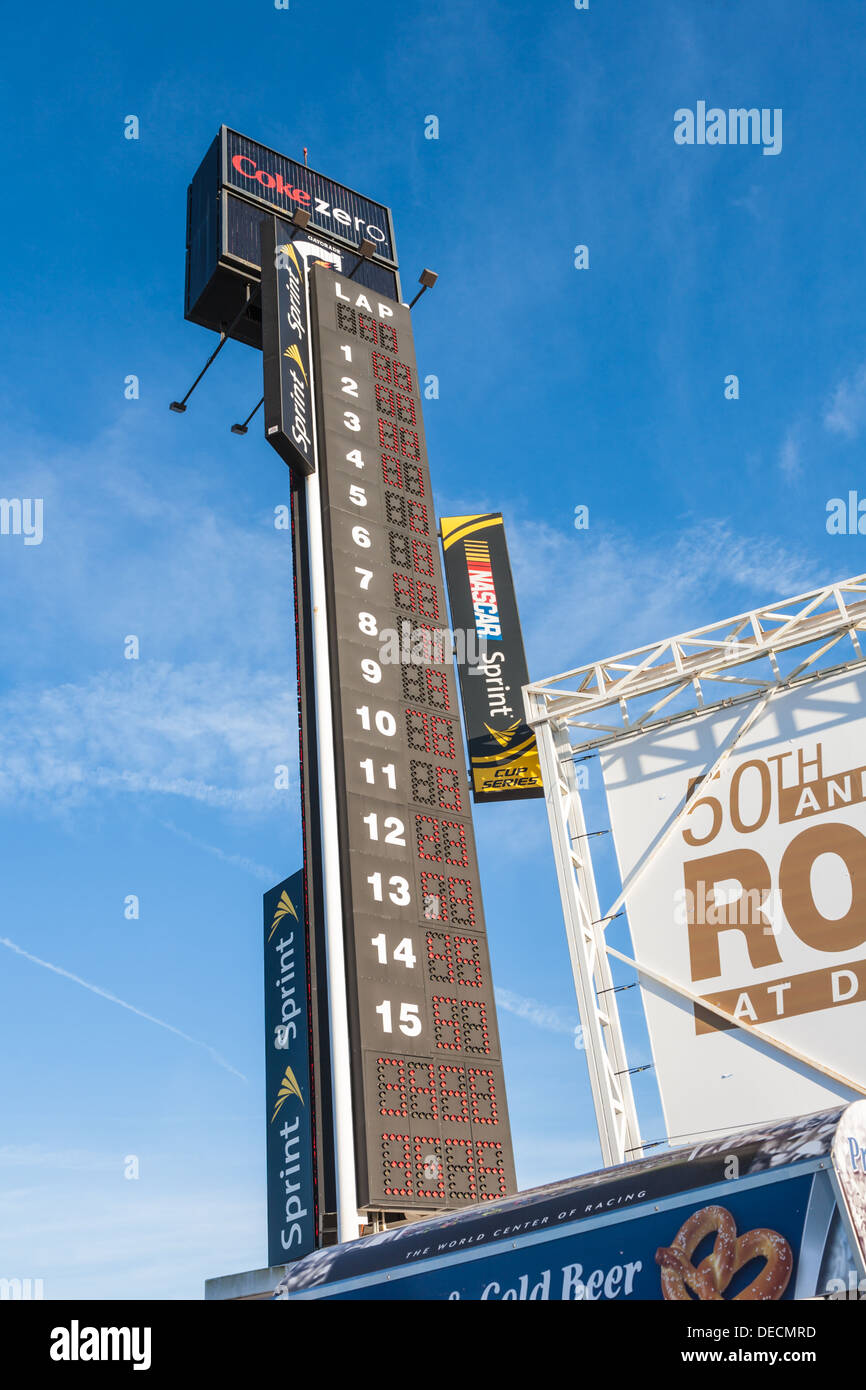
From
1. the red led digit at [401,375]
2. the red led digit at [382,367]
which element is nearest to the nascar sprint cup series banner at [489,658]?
the red led digit at [401,375]

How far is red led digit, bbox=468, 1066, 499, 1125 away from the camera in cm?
2058

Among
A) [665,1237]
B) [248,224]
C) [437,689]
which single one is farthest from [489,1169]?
[248,224]

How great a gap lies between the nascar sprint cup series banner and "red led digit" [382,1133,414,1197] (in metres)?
8.46

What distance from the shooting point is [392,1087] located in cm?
1994

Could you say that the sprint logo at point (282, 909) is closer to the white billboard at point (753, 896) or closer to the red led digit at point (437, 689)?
the red led digit at point (437, 689)

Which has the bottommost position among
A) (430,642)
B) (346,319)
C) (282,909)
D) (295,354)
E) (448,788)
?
(448,788)

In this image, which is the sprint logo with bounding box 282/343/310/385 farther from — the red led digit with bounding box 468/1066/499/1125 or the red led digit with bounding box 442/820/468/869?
the red led digit with bounding box 468/1066/499/1125

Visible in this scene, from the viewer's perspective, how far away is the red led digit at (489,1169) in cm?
1998

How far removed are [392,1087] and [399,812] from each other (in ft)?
16.4

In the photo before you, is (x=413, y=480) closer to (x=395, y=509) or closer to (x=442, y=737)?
(x=395, y=509)

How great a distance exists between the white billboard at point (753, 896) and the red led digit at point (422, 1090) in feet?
15.3

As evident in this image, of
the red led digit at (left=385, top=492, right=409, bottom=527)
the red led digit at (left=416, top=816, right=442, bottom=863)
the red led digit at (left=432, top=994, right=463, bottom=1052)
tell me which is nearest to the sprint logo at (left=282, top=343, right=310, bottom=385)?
the red led digit at (left=385, top=492, right=409, bottom=527)

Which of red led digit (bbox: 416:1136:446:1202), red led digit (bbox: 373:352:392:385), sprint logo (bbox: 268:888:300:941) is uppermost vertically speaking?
red led digit (bbox: 373:352:392:385)

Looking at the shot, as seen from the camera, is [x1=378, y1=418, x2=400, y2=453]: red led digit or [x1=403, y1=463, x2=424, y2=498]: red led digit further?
[x1=378, y1=418, x2=400, y2=453]: red led digit
